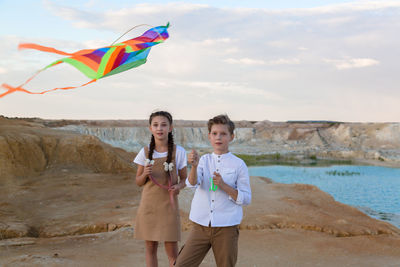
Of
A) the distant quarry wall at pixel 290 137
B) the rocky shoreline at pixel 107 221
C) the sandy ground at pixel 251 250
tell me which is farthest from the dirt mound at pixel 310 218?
the distant quarry wall at pixel 290 137

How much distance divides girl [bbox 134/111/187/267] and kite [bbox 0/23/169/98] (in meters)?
0.61

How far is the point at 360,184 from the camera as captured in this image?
17688 mm

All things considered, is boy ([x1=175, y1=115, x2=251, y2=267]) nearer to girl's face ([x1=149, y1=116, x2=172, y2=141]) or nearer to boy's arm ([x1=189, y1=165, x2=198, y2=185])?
boy's arm ([x1=189, y1=165, x2=198, y2=185])

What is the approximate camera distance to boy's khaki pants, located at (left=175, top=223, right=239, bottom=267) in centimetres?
301

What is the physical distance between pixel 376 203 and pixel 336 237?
7.06 metres

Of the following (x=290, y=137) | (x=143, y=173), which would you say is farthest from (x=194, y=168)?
(x=290, y=137)

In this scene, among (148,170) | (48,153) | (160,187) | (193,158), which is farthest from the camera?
(48,153)

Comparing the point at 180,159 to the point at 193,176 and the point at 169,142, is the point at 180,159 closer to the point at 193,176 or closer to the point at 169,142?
the point at 169,142

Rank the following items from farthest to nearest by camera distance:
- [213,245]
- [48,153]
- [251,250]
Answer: [48,153] < [251,250] < [213,245]

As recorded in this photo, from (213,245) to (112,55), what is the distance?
1962 mm

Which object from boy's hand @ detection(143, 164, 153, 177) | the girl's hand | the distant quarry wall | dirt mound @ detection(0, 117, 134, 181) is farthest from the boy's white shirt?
the distant quarry wall

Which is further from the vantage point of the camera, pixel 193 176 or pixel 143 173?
pixel 143 173

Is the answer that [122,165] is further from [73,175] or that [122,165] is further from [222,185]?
[222,185]

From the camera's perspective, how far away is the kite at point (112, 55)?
11.0 ft
